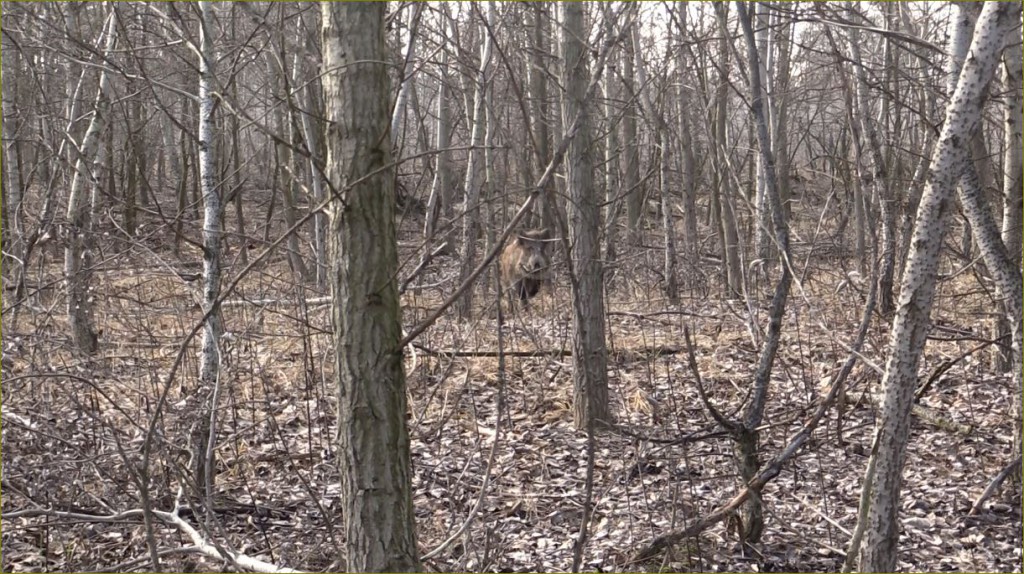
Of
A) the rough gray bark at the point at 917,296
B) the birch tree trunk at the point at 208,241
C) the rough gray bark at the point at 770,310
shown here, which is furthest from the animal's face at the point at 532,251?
the rough gray bark at the point at 917,296

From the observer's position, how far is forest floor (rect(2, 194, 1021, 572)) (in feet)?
14.1

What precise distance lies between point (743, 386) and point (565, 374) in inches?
61.7

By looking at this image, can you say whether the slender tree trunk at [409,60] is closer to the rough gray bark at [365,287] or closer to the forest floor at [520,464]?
→ the rough gray bark at [365,287]

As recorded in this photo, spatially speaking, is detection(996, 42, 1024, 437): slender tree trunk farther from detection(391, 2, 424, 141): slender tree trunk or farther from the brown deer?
the brown deer

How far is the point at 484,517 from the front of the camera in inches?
189

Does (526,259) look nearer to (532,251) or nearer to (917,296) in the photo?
(532,251)

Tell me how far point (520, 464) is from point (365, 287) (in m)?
A: 3.49

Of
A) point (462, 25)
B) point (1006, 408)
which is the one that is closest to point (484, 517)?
point (1006, 408)

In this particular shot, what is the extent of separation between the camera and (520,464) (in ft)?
18.7

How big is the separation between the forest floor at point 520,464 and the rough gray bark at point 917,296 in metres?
0.43

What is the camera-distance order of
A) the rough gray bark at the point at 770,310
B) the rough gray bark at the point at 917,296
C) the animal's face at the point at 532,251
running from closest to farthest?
the rough gray bark at the point at 917,296 → the rough gray bark at the point at 770,310 → the animal's face at the point at 532,251

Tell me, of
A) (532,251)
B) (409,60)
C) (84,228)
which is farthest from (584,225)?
(532,251)

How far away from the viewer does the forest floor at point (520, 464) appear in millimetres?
4305

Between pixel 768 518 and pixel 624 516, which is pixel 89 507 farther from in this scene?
pixel 768 518
